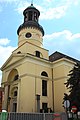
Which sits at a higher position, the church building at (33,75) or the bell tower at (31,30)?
the bell tower at (31,30)

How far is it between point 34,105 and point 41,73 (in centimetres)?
563

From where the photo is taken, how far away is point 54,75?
31547 mm

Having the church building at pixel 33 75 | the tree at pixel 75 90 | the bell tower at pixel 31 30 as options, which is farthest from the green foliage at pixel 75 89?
the bell tower at pixel 31 30

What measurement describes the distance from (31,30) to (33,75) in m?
10.4

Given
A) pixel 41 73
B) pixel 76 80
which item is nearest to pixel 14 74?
pixel 41 73

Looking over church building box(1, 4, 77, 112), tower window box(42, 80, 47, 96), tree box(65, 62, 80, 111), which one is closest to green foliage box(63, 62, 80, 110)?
tree box(65, 62, 80, 111)

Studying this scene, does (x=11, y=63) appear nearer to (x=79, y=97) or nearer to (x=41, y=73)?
(x=41, y=73)

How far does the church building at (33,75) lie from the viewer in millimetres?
27469

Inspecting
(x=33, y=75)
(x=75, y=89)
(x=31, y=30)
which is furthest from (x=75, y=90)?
(x=31, y=30)

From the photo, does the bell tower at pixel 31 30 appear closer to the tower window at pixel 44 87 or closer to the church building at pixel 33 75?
the church building at pixel 33 75

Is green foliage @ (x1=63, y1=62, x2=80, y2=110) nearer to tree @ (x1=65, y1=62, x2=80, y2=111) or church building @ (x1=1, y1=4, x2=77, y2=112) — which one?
tree @ (x1=65, y1=62, x2=80, y2=111)

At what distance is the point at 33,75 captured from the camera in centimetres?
2853

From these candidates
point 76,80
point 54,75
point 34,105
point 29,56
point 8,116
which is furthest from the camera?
point 54,75

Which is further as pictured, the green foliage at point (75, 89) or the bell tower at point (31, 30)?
the bell tower at point (31, 30)
